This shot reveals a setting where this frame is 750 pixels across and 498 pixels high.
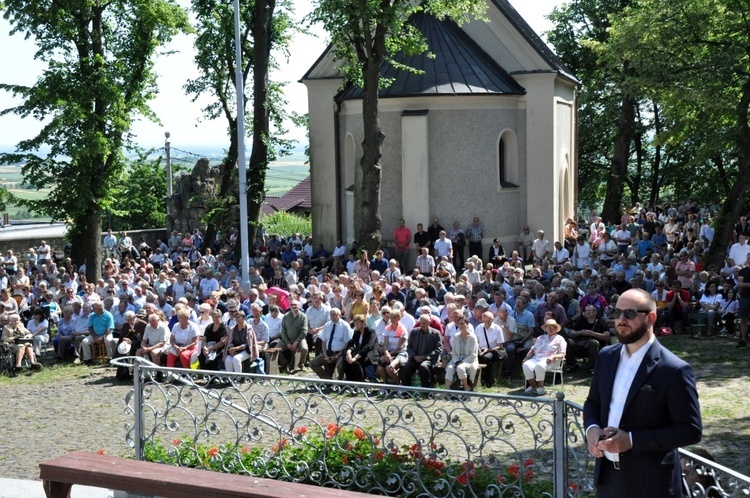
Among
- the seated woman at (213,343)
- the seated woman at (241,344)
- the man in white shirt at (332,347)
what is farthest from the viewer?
the seated woman at (213,343)

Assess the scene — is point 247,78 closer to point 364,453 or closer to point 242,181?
point 242,181

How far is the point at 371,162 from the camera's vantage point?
26688 mm

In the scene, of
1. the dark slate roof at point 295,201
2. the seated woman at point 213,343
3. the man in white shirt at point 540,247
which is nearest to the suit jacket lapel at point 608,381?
the seated woman at point 213,343

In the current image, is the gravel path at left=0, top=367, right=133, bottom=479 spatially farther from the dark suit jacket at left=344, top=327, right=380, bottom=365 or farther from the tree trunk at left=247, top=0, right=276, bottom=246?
the tree trunk at left=247, top=0, right=276, bottom=246

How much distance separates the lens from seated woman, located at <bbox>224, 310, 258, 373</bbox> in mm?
16328

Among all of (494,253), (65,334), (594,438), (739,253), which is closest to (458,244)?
(494,253)

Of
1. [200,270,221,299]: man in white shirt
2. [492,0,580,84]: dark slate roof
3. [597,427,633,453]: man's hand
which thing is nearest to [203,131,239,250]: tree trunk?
[200,270,221,299]: man in white shirt

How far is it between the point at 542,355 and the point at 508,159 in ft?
55.6

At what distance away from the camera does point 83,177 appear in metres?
28.1

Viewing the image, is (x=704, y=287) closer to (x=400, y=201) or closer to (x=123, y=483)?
(x=400, y=201)

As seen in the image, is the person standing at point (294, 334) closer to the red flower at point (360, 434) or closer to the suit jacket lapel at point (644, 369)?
the red flower at point (360, 434)

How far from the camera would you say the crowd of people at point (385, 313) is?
15.5 meters

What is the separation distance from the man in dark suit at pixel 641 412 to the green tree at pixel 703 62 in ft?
65.6

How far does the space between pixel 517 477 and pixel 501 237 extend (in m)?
21.6
